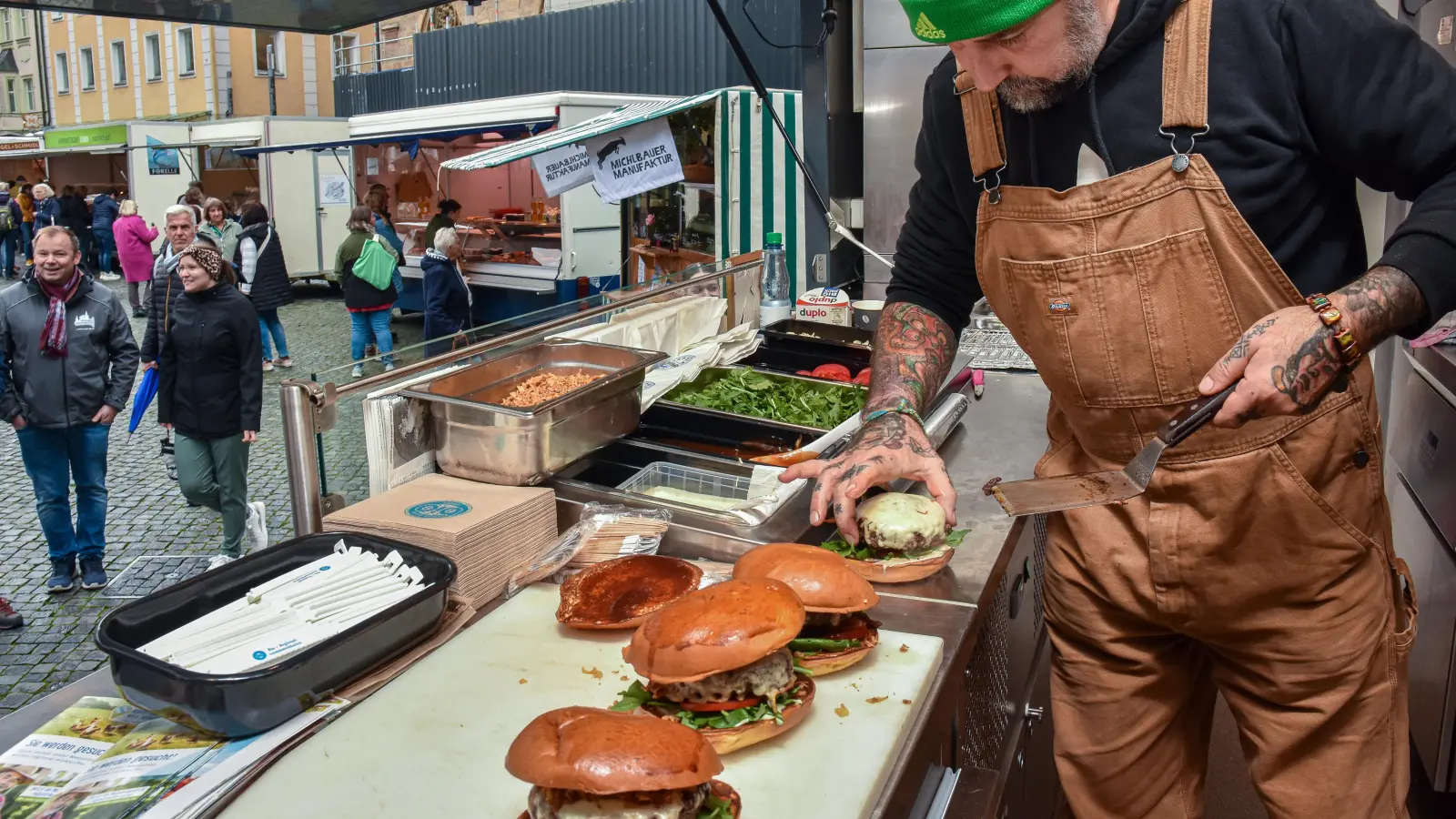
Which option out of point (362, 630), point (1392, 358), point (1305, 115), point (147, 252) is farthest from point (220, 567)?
point (147, 252)

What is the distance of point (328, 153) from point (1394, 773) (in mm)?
19251

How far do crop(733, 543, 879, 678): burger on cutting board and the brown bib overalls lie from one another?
56 centimetres

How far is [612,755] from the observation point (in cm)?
125

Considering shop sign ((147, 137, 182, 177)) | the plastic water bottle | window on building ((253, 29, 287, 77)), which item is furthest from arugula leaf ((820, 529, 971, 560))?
window on building ((253, 29, 287, 77))

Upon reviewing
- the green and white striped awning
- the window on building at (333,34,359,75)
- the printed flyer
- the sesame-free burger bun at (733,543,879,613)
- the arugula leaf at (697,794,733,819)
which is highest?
the window on building at (333,34,359,75)

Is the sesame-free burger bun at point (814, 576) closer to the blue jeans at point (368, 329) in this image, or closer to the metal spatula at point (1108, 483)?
the metal spatula at point (1108, 483)

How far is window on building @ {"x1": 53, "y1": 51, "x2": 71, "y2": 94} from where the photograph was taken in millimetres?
37219

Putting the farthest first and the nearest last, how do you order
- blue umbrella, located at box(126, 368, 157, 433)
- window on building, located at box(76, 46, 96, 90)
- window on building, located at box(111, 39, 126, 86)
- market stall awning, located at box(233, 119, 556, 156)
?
window on building, located at box(76, 46, 96, 90) < window on building, located at box(111, 39, 126, 86) < market stall awning, located at box(233, 119, 556, 156) < blue umbrella, located at box(126, 368, 157, 433)

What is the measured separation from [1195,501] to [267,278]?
39.2 feet

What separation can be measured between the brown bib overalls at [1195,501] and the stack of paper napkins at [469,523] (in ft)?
3.58

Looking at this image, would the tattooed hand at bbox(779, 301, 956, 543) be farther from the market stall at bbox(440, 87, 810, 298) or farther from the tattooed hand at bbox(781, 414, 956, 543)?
the market stall at bbox(440, 87, 810, 298)

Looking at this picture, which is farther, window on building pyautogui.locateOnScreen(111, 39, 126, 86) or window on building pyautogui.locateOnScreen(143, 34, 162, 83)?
window on building pyautogui.locateOnScreen(111, 39, 126, 86)

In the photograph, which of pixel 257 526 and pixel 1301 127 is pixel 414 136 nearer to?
pixel 257 526

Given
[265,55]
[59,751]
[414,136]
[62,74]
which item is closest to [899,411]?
[59,751]
